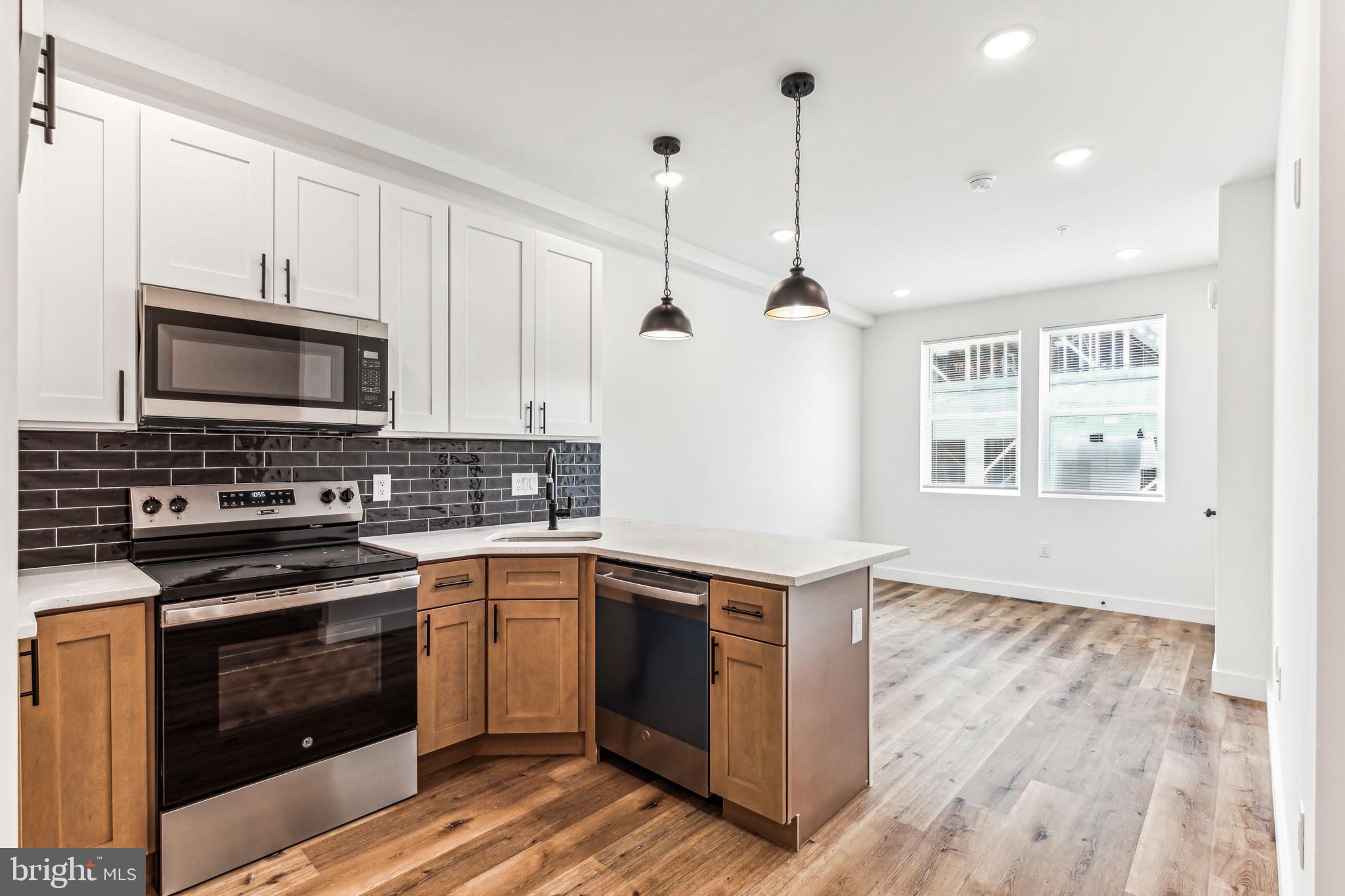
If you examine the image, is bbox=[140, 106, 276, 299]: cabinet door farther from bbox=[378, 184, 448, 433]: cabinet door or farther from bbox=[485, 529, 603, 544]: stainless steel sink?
bbox=[485, 529, 603, 544]: stainless steel sink

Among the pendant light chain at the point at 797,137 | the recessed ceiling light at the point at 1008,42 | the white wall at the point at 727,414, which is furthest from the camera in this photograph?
the white wall at the point at 727,414

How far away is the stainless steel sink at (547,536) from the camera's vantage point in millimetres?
3006

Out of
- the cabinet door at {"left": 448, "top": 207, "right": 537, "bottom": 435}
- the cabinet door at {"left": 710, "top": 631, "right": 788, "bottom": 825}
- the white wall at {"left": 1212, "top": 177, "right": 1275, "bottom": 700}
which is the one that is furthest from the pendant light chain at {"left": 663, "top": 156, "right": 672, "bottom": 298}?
the white wall at {"left": 1212, "top": 177, "right": 1275, "bottom": 700}

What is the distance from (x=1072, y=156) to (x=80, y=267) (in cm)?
393

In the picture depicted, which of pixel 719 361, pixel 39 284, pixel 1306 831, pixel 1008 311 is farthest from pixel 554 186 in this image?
pixel 1008 311

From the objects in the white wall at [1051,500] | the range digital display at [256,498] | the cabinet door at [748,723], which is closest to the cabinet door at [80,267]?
the range digital display at [256,498]

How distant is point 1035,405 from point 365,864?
5.67 m

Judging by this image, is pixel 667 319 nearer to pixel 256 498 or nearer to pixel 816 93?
pixel 816 93

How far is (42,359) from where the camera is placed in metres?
1.88

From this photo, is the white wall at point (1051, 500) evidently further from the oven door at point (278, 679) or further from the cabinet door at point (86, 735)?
the cabinet door at point (86, 735)

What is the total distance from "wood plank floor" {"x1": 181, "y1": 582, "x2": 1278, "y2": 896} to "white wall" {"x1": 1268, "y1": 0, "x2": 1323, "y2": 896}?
9.8 inches

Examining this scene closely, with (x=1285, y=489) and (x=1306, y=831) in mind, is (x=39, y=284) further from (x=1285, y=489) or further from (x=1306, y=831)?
(x=1285, y=489)

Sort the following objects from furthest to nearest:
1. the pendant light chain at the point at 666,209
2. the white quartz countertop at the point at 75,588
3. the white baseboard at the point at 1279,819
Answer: the pendant light chain at the point at 666,209, the white baseboard at the point at 1279,819, the white quartz countertop at the point at 75,588

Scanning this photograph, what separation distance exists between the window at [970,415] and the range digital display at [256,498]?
543 cm
